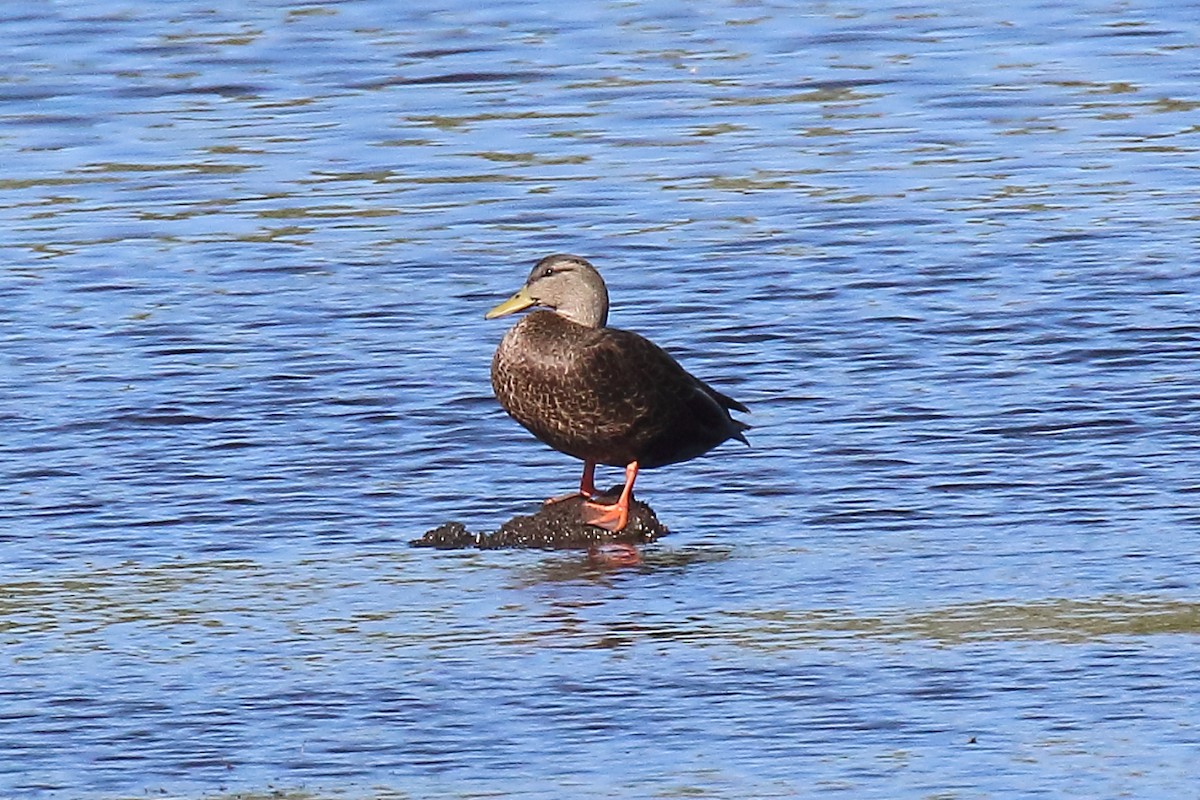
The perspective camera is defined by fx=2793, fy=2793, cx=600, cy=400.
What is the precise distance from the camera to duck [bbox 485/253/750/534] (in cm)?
866

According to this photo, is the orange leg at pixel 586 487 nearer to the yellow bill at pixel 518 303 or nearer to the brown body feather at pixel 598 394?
the brown body feather at pixel 598 394

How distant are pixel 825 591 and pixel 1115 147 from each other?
A: 7.95 metres

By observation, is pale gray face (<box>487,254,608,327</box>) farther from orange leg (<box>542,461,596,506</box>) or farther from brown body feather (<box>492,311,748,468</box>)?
orange leg (<box>542,461,596,506</box>)

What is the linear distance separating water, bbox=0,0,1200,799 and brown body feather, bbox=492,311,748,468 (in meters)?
0.27

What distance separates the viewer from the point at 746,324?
449 inches

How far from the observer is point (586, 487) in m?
8.84

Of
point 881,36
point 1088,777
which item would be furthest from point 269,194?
point 1088,777

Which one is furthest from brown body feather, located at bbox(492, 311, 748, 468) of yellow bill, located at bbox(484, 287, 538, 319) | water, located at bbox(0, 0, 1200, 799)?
water, located at bbox(0, 0, 1200, 799)

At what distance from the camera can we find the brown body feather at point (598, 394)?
8.67m

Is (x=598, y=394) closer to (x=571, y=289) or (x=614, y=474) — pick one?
(x=571, y=289)

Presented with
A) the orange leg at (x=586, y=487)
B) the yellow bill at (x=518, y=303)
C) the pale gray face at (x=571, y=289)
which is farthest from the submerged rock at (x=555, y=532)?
the yellow bill at (x=518, y=303)

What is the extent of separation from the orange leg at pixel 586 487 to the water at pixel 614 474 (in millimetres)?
238

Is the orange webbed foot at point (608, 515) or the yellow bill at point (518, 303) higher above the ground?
the yellow bill at point (518, 303)

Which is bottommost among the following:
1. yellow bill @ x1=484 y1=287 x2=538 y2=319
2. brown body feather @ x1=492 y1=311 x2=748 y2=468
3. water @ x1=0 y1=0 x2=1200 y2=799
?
water @ x1=0 y1=0 x2=1200 y2=799
